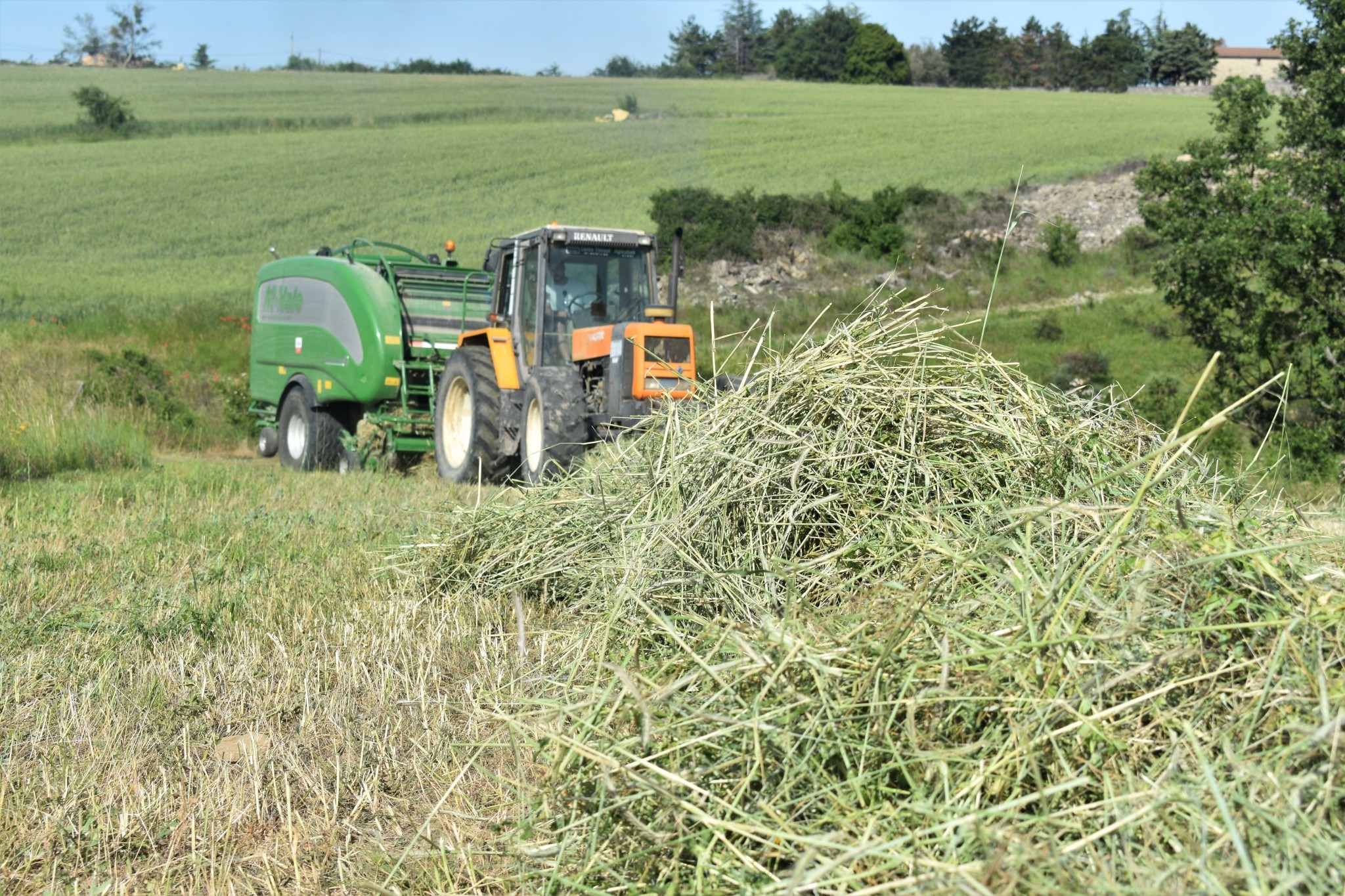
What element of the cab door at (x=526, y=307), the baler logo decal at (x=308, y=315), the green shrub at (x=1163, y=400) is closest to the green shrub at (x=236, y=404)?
the baler logo decal at (x=308, y=315)

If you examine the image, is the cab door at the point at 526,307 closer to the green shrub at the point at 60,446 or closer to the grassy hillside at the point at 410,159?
the green shrub at the point at 60,446

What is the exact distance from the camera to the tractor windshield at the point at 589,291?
8.27 m

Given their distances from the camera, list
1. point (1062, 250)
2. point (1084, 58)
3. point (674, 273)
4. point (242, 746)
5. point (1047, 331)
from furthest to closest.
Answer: point (1084, 58) → point (1062, 250) → point (1047, 331) → point (674, 273) → point (242, 746)

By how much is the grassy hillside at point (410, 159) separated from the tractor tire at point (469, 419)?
11966 mm

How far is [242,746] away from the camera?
9.51 ft

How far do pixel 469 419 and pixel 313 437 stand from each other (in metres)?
2.99

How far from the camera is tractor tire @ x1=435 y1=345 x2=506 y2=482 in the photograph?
8.39 meters

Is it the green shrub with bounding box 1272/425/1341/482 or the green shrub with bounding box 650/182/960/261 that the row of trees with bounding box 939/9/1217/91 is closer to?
the green shrub with bounding box 650/182/960/261

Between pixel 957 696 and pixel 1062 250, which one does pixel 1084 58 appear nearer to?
pixel 1062 250

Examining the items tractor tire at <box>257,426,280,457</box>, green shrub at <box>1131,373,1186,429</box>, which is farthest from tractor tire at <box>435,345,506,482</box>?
green shrub at <box>1131,373,1186,429</box>

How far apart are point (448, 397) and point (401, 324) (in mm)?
1372

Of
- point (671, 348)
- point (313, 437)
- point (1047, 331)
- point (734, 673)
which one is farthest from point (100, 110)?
point (734, 673)

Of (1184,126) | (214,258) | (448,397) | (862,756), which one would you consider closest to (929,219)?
(214,258)

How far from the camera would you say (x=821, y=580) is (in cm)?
283
